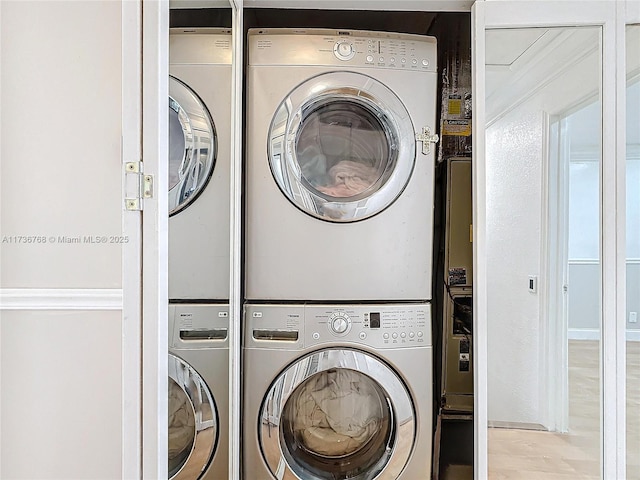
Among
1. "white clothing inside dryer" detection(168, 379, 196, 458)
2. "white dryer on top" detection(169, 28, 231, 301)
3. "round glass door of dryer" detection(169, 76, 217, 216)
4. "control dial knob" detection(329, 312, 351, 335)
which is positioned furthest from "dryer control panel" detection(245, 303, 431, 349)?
"round glass door of dryer" detection(169, 76, 217, 216)

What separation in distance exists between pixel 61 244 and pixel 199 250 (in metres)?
0.36

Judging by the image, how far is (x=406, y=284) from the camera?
176 centimetres

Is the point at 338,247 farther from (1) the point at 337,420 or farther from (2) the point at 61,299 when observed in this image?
(2) the point at 61,299

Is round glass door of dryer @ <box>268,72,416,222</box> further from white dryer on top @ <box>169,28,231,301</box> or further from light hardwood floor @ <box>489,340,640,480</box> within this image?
Result: light hardwood floor @ <box>489,340,640,480</box>

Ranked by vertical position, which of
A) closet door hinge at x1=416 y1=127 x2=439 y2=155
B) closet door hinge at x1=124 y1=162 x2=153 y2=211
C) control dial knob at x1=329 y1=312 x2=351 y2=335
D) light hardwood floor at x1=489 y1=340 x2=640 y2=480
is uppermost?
closet door hinge at x1=416 y1=127 x2=439 y2=155

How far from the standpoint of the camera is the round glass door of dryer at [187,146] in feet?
3.43

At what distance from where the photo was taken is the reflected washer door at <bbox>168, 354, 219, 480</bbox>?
3.51 feet

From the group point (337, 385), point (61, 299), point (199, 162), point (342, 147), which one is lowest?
point (337, 385)

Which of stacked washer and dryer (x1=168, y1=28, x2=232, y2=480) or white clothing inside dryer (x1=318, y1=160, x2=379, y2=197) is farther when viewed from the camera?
white clothing inside dryer (x1=318, y1=160, x2=379, y2=197)

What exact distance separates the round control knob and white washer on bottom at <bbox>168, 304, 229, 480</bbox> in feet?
3.19

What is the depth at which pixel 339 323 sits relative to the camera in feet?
5.63

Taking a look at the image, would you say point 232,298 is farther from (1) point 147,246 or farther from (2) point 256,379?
(1) point 147,246

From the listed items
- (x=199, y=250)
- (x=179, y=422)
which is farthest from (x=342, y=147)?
(x=179, y=422)

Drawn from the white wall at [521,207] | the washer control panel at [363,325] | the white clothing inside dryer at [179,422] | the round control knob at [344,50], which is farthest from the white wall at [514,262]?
the white clothing inside dryer at [179,422]
